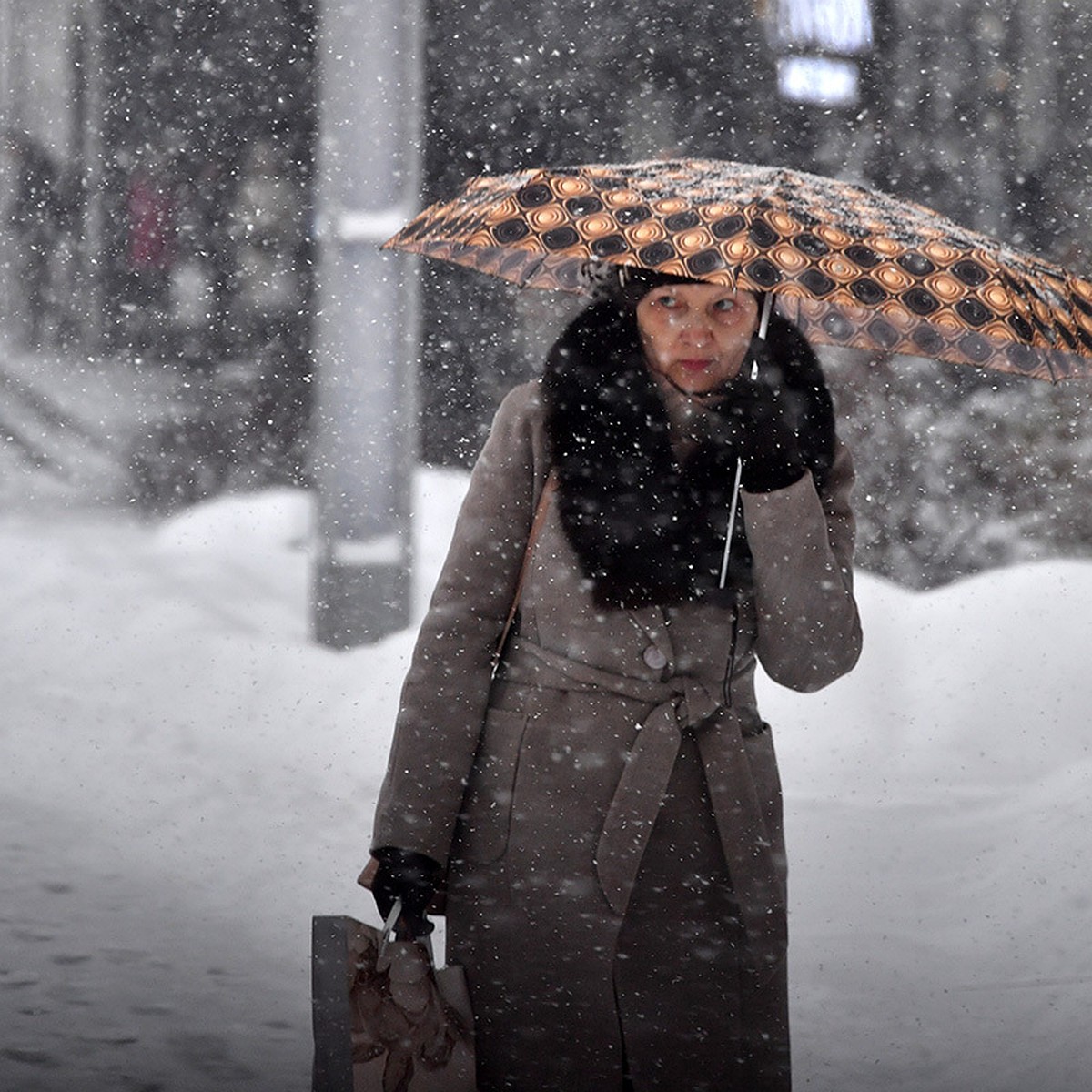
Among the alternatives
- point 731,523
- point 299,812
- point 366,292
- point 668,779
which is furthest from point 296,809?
point 731,523

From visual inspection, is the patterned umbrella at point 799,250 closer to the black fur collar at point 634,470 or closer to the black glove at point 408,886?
the black fur collar at point 634,470

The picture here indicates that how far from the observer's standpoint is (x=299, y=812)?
5.38 meters

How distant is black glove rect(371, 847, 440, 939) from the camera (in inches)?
84.3

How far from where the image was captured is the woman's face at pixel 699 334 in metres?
2.16

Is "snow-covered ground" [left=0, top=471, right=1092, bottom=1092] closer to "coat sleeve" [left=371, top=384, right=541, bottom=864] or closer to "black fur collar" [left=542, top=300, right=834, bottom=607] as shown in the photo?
"coat sleeve" [left=371, top=384, right=541, bottom=864]

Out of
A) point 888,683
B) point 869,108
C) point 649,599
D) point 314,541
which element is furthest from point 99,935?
point 869,108

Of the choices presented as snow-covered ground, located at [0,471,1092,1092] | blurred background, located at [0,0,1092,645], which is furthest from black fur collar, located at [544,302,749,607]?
blurred background, located at [0,0,1092,645]

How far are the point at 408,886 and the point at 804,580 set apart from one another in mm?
689

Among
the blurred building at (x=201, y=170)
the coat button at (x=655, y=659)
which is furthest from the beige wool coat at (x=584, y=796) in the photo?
the blurred building at (x=201, y=170)

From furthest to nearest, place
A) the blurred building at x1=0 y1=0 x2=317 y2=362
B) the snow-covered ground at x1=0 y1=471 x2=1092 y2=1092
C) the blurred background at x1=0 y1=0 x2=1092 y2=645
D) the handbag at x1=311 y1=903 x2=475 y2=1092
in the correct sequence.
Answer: the blurred building at x1=0 y1=0 x2=317 y2=362 → the blurred background at x1=0 y1=0 x2=1092 y2=645 → the snow-covered ground at x1=0 y1=471 x2=1092 y2=1092 → the handbag at x1=311 y1=903 x2=475 y2=1092

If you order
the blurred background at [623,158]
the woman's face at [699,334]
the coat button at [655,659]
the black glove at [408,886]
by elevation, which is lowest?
the black glove at [408,886]

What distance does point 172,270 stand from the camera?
786 centimetres

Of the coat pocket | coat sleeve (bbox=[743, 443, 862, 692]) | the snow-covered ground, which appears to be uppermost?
coat sleeve (bbox=[743, 443, 862, 692])

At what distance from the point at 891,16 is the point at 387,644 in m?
3.87
